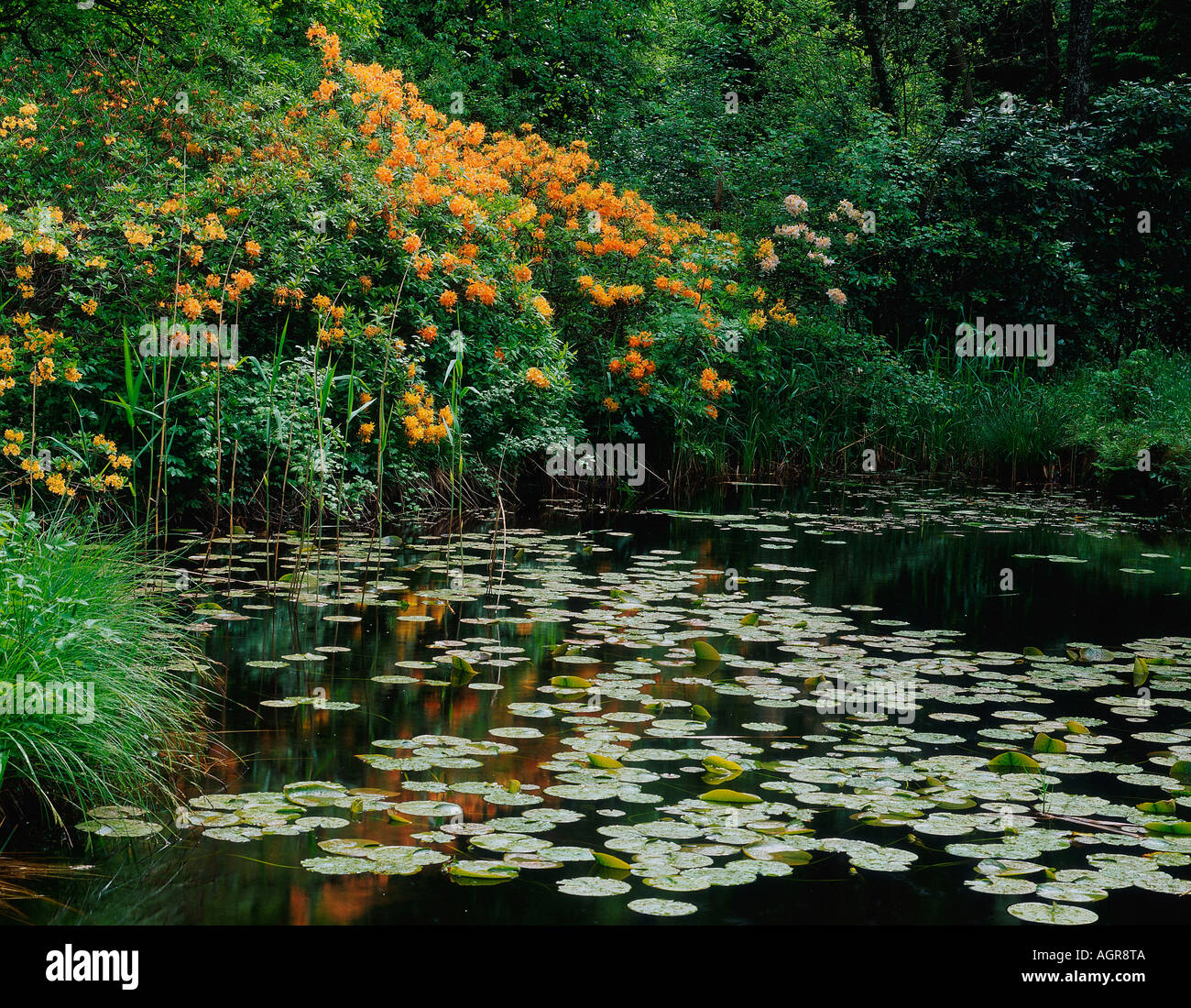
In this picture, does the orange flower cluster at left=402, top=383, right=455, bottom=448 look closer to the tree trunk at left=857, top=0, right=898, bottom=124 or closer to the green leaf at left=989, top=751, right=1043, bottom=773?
the green leaf at left=989, top=751, right=1043, bottom=773

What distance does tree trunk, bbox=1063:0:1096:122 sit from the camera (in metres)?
17.1

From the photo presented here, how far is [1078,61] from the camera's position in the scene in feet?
56.9

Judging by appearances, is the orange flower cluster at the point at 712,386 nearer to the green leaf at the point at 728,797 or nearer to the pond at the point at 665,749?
the pond at the point at 665,749

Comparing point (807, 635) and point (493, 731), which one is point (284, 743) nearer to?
point (493, 731)

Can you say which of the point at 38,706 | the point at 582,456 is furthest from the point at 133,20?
the point at 38,706

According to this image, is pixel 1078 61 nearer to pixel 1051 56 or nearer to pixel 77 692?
pixel 1051 56

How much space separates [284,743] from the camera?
4406 mm

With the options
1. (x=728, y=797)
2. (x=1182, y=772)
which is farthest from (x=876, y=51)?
(x=728, y=797)

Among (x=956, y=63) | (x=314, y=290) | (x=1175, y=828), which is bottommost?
(x=1175, y=828)

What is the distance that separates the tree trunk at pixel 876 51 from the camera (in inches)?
787

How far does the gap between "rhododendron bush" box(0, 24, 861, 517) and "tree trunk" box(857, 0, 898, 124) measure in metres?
9.42

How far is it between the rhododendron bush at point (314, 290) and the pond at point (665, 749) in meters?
1.02

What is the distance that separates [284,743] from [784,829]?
5.77 feet

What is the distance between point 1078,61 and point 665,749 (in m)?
15.9
